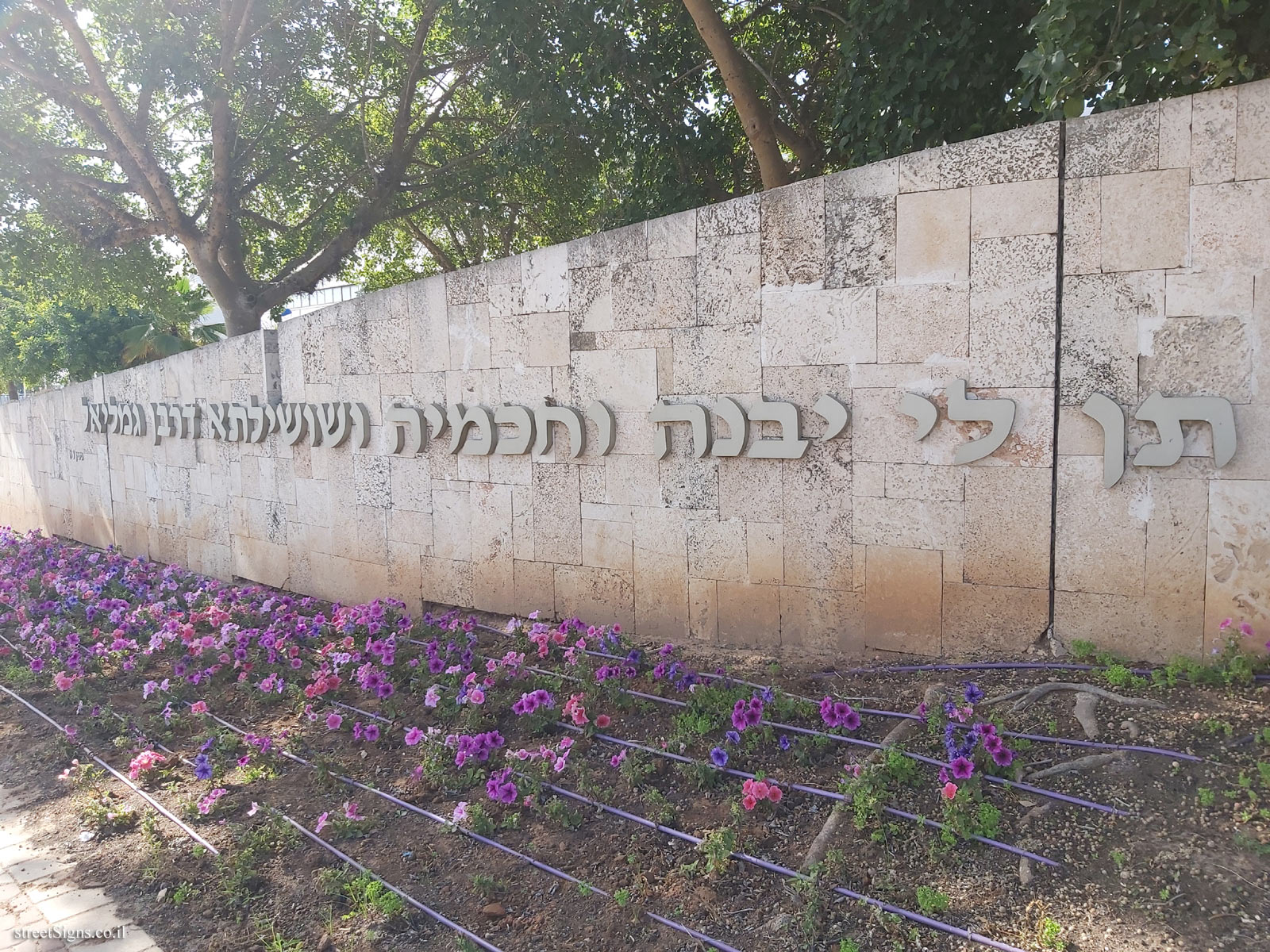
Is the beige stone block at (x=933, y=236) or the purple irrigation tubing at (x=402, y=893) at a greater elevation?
the beige stone block at (x=933, y=236)

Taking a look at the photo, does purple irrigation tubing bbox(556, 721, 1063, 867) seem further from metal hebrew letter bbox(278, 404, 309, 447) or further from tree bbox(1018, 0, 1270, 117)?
metal hebrew letter bbox(278, 404, 309, 447)

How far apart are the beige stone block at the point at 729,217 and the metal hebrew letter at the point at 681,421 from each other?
0.94 meters

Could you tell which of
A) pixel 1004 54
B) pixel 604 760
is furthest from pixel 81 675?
pixel 1004 54

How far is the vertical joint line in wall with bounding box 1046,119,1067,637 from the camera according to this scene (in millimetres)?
3910

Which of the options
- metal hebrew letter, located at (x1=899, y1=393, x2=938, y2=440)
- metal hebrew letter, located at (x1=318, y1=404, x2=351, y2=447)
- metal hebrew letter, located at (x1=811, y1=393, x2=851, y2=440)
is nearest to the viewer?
metal hebrew letter, located at (x1=899, y1=393, x2=938, y2=440)

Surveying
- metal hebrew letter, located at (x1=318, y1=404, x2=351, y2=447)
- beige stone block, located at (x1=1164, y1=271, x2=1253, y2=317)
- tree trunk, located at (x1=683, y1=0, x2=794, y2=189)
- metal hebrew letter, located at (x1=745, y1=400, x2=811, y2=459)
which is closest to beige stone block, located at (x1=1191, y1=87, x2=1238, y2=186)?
beige stone block, located at (x1=1164, y1=271, x2=1253, y2=317)

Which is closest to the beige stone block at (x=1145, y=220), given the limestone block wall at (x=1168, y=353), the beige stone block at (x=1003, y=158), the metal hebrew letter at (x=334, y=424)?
the limestone block wall at (x=1168, y=353)

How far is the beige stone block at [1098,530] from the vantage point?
3.86 metres

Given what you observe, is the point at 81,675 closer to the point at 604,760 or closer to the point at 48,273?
the point at 604,760

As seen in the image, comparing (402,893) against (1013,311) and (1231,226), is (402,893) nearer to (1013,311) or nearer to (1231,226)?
(1013,311)

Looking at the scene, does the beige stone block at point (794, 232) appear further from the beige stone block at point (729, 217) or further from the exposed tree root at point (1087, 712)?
the exposed tree root at point (1087, 712)

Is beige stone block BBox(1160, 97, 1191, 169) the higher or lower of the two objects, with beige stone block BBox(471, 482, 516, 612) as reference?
higher

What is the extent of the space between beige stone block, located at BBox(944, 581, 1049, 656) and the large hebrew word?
0.65m

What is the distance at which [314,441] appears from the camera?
7.16 metres
